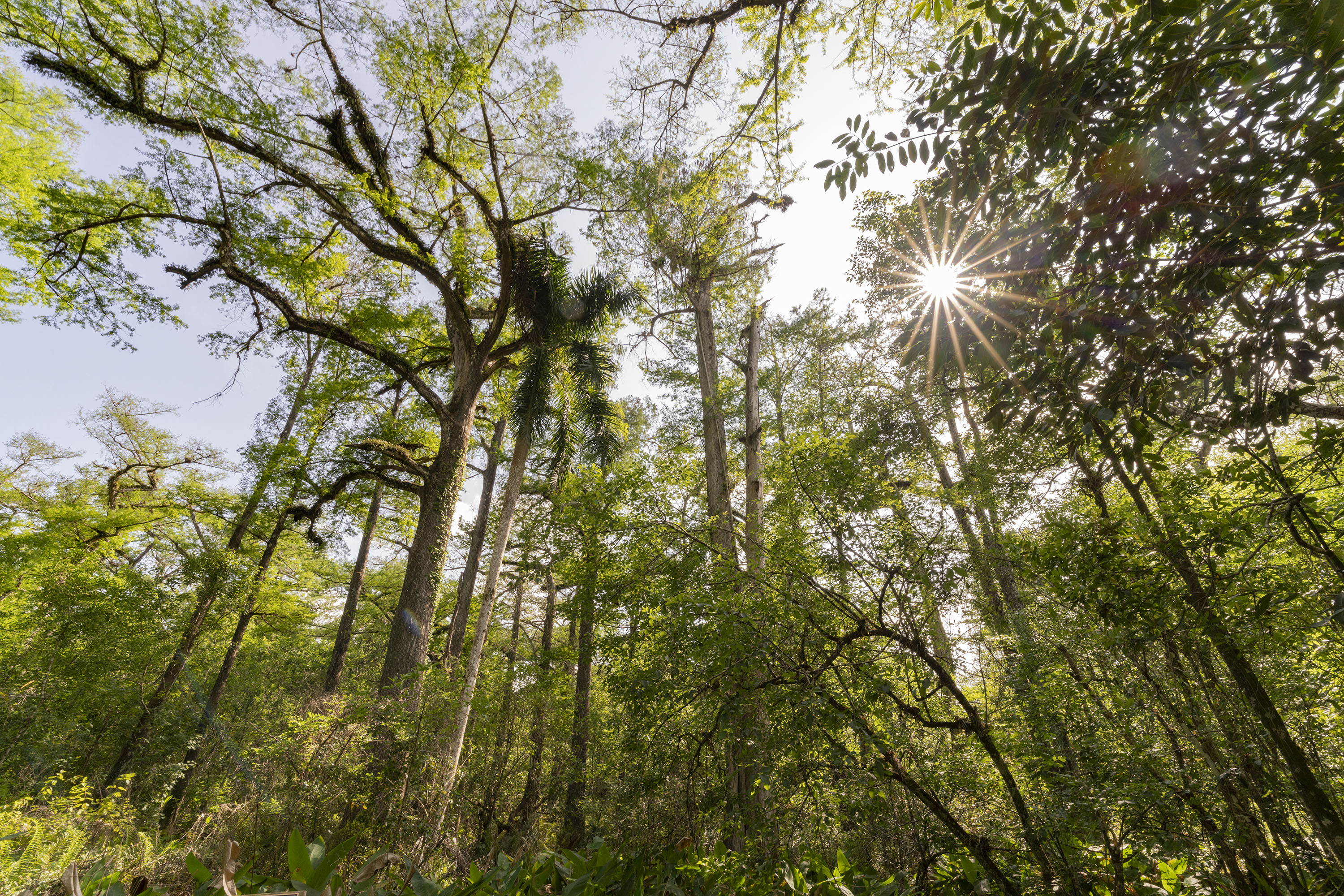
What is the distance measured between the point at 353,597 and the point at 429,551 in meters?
7.65

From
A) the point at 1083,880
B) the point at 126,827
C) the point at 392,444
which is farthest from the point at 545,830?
the point at 1083,880

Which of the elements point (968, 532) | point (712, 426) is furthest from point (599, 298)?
point (968, 532)

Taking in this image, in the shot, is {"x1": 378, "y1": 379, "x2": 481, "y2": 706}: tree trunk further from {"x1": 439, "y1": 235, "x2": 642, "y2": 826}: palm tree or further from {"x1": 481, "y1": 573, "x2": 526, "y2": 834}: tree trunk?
{"x1": 481, "y1": 573, "x2": 526, "y2": 834}: tree trunk

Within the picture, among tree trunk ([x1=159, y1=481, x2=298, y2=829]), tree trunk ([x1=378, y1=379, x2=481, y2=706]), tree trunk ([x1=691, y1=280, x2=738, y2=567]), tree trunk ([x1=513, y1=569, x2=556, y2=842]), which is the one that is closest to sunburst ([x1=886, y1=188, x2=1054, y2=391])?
tree trunk ([x1=691, y1=280, x2=738, y2=567])

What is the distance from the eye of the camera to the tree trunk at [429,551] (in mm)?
6391

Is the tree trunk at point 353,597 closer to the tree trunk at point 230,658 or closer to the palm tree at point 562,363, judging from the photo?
the tree trunk at point 230,658

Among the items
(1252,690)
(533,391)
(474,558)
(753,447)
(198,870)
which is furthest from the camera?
(533,391)

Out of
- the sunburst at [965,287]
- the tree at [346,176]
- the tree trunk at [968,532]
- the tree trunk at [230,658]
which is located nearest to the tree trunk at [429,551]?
the tree at [346,176]

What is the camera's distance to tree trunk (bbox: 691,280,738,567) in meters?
6.38

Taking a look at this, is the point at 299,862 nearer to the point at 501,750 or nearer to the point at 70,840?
the point at 501,750

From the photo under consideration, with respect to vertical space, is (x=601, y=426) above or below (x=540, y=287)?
below

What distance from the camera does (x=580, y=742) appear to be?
365 inches

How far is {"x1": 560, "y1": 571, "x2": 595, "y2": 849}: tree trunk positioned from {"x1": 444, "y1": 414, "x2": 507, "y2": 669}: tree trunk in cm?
Result: 173

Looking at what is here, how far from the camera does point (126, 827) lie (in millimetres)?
7465
